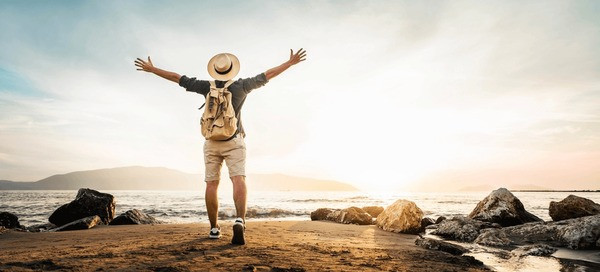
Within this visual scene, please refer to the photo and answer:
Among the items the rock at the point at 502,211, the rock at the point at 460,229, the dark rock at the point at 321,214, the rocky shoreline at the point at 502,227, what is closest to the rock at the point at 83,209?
the dark rock at the point at 321,214

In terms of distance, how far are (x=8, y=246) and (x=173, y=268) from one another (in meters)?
3.07

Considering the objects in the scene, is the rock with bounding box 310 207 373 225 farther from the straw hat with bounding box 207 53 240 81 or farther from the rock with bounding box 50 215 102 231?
the rock with bounding box 50 215 102 231

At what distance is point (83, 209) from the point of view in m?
10.9

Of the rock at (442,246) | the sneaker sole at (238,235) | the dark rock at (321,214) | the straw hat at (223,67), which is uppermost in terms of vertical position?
the straw hat at (223,67)

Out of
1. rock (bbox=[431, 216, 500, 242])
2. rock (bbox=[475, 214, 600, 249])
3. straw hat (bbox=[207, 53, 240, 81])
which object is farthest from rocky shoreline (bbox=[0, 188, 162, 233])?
rock (bbox=[475, 214, 600, 249])

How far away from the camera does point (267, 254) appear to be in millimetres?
3646

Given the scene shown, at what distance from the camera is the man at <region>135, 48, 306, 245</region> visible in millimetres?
4863

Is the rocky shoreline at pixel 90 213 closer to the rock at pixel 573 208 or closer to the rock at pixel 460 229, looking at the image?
the rock at pixel 460 229

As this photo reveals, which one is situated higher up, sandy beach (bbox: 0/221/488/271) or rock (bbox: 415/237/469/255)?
sandy beach (bbox: 0/221/488/271)

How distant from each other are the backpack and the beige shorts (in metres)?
0.14

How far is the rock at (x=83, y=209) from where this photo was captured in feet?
35.6

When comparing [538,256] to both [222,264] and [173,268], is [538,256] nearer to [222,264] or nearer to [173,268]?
[222,264]

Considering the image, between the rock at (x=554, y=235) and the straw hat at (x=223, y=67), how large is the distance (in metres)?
5.64

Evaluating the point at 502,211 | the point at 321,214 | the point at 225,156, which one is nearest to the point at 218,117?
the point at 225,156
